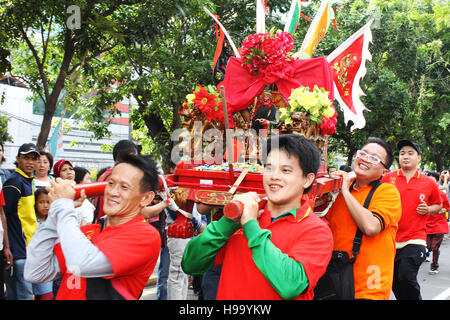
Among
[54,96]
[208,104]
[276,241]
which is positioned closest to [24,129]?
[54,96]

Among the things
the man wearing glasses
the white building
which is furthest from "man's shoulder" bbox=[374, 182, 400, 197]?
the white building

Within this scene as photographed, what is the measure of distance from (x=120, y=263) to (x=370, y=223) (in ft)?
6.10

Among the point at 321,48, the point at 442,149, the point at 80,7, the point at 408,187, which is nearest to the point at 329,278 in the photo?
the point at 408,187

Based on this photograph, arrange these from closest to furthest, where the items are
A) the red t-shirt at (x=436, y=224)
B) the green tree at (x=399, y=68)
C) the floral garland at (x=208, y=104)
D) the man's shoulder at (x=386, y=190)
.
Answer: the man's shoulder at (x=386, y=190) → the floral garland at (x=208, y=104) → the red t-shirt at (x=436, y=224) → the green tree at (x=399, y=68)

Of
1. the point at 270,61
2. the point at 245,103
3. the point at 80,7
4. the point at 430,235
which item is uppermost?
the point at 80,7

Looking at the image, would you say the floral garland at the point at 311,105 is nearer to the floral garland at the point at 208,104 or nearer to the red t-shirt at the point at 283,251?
the floral garland at the point at 208,104

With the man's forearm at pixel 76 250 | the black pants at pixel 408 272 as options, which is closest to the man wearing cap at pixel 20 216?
the man's forearm at pixel 76 250

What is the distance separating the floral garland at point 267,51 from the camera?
14.0 feet

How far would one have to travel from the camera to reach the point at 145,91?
31.5 ft

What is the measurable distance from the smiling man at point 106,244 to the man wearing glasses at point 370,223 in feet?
5.25

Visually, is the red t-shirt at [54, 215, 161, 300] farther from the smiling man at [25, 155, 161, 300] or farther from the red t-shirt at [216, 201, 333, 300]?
the red t-shirt at [216, 201, 333, 300]

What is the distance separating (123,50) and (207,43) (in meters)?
1.82
